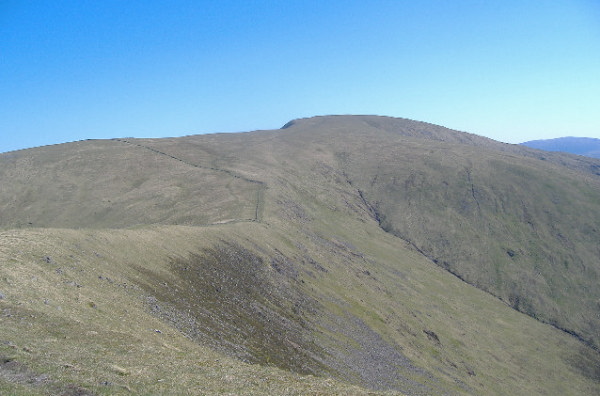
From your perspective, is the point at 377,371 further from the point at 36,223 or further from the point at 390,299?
the point at 36,223

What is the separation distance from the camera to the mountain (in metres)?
26.9

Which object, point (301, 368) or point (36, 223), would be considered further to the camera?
point (36, 223)

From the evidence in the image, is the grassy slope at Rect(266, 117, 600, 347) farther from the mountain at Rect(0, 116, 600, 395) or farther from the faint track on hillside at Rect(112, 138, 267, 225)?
the faint track on hillside at Rect(112, 138, 267, 225)

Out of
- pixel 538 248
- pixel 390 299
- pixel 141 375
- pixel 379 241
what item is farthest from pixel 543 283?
pixel 141 375

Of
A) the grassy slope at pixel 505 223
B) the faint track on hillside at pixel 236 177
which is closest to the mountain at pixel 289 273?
the grassy slope at pixel 505 223

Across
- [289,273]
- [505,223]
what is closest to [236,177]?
[289,273]

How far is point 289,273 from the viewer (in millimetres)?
71500

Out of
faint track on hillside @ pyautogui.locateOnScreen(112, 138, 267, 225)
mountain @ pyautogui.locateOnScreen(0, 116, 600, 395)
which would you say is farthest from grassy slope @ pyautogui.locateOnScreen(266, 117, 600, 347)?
faint track on hillside @ pyautogui.locateOnScreen(112, 138, 267, 225)

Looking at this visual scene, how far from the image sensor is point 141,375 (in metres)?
21.7

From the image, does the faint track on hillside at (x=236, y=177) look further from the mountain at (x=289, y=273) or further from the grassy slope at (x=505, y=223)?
the grassy slope at (x=505, y=223)

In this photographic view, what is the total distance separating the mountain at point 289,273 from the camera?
26859 millimetres

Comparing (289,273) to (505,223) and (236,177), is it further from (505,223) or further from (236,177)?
(505,223)

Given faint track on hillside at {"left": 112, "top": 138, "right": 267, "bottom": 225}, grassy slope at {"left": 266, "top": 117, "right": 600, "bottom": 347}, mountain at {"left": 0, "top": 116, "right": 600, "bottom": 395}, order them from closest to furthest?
mountain at {"left": 0, "top": 116, "right": 600, "bottom": 395}, faint track on hillside at {"left": 112, "top": 138, "right": 267, "bottom": 225}, grassy slope at {"left": 266, "top": 117, "right": 600, "bottom": 347}

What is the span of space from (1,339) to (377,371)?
45.7 m
